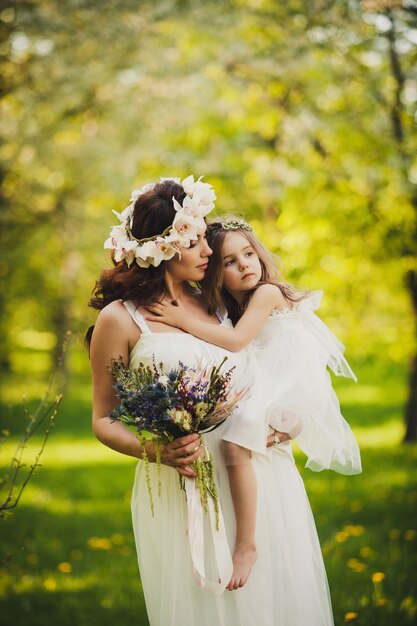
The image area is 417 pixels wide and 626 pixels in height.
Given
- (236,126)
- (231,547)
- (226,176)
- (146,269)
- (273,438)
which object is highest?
(146,269)

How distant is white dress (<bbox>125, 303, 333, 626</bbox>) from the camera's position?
9.52ft

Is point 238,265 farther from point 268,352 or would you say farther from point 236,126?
point 236,126

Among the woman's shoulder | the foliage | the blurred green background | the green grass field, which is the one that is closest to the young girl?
the woman's shoulder

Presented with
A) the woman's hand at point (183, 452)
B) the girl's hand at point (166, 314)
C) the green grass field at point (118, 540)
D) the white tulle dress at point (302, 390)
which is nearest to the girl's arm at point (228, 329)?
the girl's hand at point (166, 314)

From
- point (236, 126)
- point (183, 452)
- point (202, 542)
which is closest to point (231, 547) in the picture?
point (202, 542)

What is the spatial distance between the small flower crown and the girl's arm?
36 cm

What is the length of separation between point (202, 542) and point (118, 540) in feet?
13.1

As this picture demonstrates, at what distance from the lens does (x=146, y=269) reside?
3135 mm

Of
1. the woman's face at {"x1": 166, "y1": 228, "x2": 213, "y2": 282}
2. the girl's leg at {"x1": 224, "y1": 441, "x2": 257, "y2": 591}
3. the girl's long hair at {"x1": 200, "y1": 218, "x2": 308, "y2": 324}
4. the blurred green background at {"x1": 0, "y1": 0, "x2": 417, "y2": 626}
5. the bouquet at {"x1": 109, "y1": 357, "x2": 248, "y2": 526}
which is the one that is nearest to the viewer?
the bouquet at {"x1": 109, "y1": 357, "x2": 248, "y2": 526}

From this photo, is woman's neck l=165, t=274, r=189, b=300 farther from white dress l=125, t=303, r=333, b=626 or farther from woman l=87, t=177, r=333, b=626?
white dress l=125, t=303, r=333, b=626

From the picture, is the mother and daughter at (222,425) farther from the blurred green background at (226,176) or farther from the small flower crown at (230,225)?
the blurred green background at (226,176)

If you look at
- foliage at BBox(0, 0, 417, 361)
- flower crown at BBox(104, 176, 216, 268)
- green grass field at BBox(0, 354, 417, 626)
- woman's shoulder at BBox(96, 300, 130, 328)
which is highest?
flower crown at BBox(104, 176, 216, 268)

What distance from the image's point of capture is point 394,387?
1680 centimetres

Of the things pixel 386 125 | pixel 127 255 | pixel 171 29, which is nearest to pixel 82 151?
pixel 171 29
